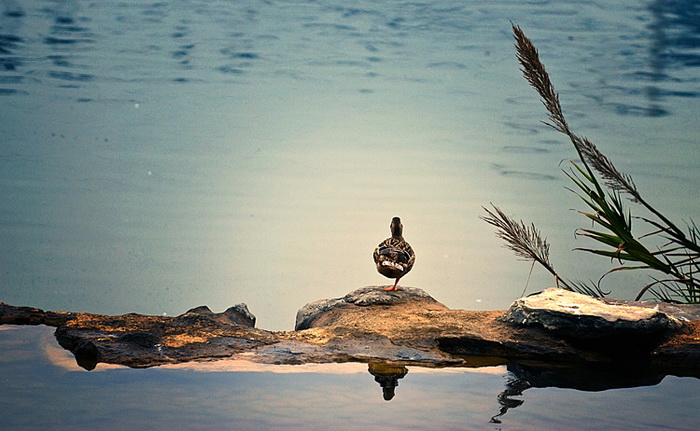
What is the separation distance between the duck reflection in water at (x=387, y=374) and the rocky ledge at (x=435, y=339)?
114 millimetres

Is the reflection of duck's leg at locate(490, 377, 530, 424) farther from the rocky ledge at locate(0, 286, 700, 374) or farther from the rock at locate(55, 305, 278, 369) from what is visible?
the rock at locate(55, 305, 278, 369)

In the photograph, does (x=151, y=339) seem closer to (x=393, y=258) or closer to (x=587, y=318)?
(x=393, y=258)

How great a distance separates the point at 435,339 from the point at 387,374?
682 mm

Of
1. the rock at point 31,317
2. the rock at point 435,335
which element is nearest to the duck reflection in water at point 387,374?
the rock at point 435,335

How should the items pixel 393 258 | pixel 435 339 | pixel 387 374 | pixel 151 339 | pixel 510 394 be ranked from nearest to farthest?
pixel 510 394 → pixel 387 374 → pixel 151 339 → pixel 435 339 → pixel 393 258

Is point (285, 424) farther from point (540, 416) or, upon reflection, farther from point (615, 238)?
point (615, 238)

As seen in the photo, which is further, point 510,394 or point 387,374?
point 387,374

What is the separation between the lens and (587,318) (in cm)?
378

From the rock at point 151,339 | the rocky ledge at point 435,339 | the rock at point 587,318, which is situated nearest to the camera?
the rock at point 151,339

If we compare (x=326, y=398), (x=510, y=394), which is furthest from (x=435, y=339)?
(x=326, y=398)

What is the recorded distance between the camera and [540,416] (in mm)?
2686

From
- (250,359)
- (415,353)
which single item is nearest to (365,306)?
(415,353)

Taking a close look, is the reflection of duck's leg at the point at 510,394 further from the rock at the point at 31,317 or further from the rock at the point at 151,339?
the rock at the point at 31,317

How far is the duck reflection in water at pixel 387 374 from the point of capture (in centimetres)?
304
